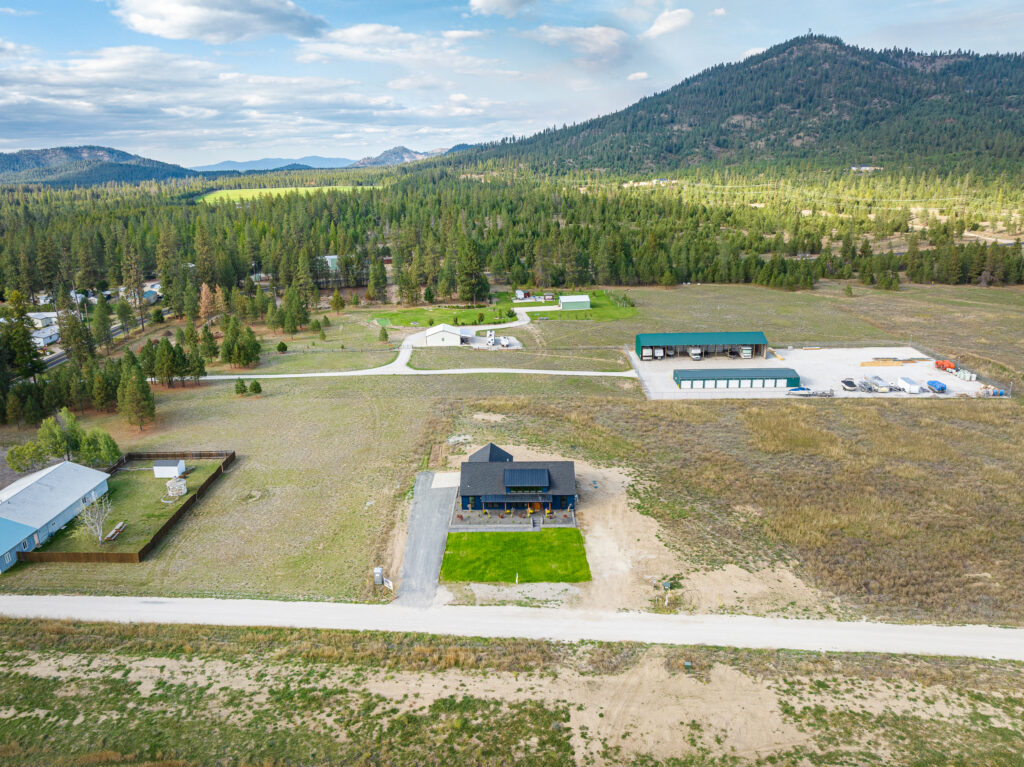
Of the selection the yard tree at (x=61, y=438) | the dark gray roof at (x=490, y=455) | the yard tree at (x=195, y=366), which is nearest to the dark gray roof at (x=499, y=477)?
the dark gray roof at (x=490, y=455)

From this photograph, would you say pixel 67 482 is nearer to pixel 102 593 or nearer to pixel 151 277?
pixel 102 593

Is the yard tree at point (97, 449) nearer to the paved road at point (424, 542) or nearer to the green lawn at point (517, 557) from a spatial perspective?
the paved road at point (424, 542)

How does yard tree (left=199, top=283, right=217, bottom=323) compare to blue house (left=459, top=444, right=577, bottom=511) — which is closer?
blue house (left=459, top=444, right=577, bottom=511)

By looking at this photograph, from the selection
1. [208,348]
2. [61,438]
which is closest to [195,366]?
[208,348]

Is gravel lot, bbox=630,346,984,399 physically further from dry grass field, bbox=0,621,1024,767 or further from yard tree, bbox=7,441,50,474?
yard tree, bbox=7,441,50,474

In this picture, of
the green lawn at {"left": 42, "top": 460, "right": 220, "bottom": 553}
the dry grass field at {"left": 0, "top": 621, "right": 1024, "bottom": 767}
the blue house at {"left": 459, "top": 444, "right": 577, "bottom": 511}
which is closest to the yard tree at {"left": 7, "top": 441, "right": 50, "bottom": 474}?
the green lawn at {"left": 42, "top": 460, "right": 220, "bottom": 553}

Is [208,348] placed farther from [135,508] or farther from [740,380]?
[740,380]
